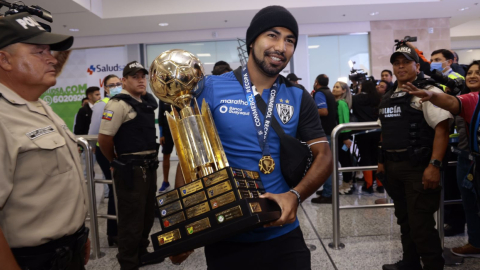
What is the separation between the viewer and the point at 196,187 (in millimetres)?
1012

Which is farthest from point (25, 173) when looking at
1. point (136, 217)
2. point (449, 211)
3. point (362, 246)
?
point (449, 211)

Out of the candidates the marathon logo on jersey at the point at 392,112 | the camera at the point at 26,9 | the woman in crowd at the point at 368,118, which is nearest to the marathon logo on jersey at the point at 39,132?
the camera at the point at 26,9

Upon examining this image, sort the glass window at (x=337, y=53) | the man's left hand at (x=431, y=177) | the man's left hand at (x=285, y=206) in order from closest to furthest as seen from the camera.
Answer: the man's left hand at (x=285, y=206) → the man's left hand at (x=431, y=177) → the glass window at (x=337, y=53)

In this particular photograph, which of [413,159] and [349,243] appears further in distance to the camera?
[349,243]

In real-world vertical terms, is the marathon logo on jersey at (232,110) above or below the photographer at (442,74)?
below

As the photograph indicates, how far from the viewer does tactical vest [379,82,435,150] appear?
2455mm

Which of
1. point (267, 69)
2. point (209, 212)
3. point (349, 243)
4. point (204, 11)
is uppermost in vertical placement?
point (204, 11)

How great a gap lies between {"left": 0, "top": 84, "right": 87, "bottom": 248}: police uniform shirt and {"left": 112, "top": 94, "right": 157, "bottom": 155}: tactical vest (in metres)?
1.55

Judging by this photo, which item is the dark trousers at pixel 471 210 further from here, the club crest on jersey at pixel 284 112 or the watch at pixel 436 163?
the club crest on jersey at pixel 284 112

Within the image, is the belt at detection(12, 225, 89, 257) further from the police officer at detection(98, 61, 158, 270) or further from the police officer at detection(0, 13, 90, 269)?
the police officer at detection(98, 61, 158, 270)

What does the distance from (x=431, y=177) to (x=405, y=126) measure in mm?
400

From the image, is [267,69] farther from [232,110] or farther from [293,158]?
[293,158]

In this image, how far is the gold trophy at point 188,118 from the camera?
1117mm

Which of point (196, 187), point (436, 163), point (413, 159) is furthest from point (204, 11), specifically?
point (196, 187)
